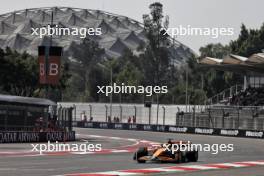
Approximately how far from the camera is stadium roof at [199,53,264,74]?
62.5 m

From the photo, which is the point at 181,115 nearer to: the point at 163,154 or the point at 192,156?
the point at 192,156

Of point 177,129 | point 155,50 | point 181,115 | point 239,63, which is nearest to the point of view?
point 177,129

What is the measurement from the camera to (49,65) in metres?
35.2

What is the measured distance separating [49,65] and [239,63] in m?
33.3

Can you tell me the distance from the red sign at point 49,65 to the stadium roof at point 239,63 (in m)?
30.6

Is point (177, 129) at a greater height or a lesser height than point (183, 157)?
greater

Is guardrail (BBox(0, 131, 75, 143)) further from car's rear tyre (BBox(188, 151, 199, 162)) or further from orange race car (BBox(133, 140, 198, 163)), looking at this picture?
orange race car (BBox(133, 140, 198, 163))

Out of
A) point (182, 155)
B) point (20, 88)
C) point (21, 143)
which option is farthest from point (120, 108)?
point (182, 155)

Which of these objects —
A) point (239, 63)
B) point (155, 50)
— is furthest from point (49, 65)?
point (155, 50)

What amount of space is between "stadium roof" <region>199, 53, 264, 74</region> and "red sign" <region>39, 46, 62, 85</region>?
100ft

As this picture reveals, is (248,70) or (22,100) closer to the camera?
(22,100)

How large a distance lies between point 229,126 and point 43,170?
4159 cm

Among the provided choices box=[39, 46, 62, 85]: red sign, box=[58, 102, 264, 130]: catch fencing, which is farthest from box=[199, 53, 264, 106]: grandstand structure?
box=[39, 46, 62, 85]: red sign

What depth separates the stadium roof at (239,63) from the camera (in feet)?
205
